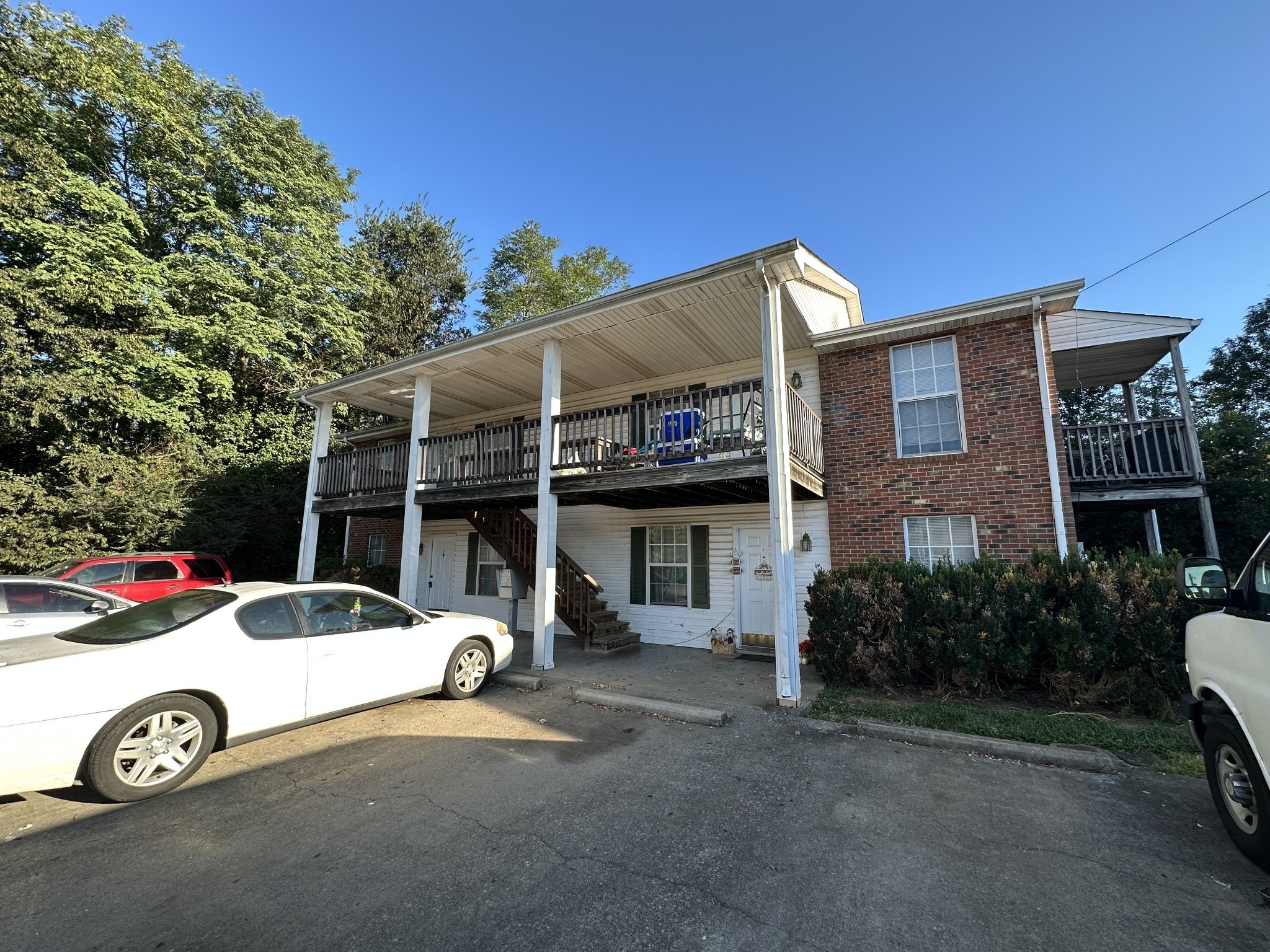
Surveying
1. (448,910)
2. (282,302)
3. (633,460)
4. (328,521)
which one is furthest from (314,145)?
(448,910)

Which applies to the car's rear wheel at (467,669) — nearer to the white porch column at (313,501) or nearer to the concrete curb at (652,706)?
the concrete curb at (652,706)

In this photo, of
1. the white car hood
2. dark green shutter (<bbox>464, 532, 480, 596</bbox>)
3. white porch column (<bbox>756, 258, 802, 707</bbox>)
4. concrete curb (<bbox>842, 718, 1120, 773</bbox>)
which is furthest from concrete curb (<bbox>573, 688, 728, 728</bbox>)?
dark green shutter (<bbox>464, 532, 480, 596</bbox>)

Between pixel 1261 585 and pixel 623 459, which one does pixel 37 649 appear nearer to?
pixel 623 459

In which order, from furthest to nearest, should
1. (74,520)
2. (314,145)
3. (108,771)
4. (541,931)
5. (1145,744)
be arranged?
(314,145), (74,520), (1145,744), (108,771), (541,931)

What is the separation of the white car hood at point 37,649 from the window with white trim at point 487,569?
865cm

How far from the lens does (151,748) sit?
12.5 feet

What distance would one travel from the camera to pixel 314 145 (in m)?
19.8

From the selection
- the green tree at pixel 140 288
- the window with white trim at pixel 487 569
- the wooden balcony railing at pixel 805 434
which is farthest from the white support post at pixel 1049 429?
the green tree at pixel 140 288

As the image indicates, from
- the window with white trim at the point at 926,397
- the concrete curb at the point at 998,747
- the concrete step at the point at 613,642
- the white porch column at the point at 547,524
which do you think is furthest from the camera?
the concrete step at the point at 613,642

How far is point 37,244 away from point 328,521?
34.0 ft

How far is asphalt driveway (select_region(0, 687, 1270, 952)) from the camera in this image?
2447 millimetres

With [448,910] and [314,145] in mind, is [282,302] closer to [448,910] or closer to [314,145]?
[314,145]

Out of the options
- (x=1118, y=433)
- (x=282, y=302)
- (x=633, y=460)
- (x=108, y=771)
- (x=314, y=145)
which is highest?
(x=314, y=145)

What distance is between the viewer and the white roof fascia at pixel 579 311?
6.62 metres
